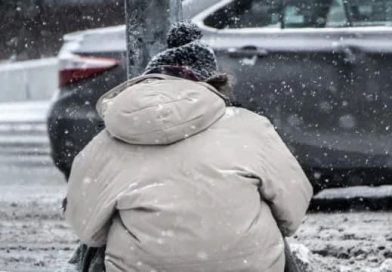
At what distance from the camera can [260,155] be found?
2.92m

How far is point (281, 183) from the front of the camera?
294 cm

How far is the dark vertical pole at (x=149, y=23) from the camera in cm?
414

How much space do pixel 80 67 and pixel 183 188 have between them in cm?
478

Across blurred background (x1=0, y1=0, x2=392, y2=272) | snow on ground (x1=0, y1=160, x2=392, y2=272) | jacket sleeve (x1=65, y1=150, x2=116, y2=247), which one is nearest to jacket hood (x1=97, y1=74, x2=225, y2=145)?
jacket sleeve (x1=65, y1=150, x2=116, y2=247)

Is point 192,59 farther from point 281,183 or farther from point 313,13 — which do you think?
point 313,13

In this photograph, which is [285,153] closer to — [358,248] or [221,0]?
[358,248]

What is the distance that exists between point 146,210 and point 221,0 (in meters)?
4.86

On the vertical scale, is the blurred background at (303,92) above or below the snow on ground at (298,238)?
above

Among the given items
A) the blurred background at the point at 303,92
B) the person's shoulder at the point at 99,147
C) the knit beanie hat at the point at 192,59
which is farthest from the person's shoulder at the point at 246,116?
the blurred background at the point at 303,92

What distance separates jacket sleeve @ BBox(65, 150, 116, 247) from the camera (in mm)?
2895

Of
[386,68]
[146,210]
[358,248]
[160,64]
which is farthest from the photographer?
[386,68]

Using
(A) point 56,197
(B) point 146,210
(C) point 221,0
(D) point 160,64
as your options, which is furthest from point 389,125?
(B) point 146,210

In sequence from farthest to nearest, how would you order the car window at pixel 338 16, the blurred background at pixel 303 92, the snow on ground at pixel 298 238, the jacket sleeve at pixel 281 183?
the car window at pixel 338 16
the blurred background at pixel 303 92
the snow on ground at pixel 298 238
the jacket sleeve at pixel 281 183

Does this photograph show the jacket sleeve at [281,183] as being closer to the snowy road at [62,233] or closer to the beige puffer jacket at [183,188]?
the beige puffer jacket at [183,188]
